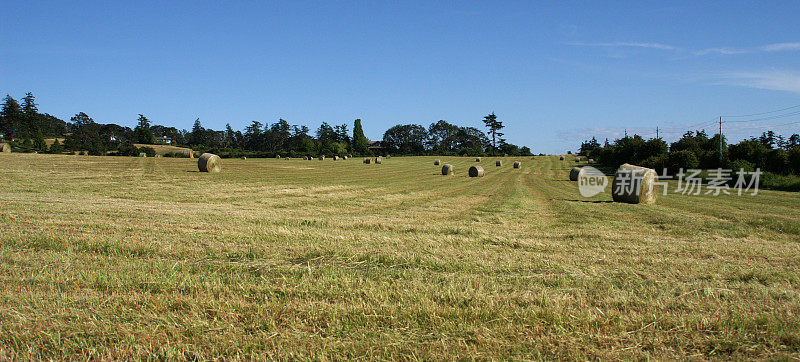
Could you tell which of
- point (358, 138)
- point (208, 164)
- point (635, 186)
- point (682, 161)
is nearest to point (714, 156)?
point (682, 161)

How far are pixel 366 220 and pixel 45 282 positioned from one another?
6625mm

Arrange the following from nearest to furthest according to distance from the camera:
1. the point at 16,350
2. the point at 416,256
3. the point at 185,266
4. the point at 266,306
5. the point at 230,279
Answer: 1. the point at 16,350
2. the point at 266,306
3. the point at 230,279
4. the point at 185,266
5. the point at 416,256

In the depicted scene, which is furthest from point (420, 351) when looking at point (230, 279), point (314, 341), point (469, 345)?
point (230, 279)

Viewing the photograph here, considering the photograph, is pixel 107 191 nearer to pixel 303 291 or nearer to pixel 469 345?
pixel 303 291

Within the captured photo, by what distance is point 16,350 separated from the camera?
3.10 m

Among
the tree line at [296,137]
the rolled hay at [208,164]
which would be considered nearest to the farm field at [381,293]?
the rolled hay at [208,164]

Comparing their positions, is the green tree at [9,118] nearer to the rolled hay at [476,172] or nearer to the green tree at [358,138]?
the green tree at [358,138]

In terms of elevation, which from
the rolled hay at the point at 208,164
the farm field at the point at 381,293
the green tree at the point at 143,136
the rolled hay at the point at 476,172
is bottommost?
the farm field at the point at 381,293

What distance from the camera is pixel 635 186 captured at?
1861cm

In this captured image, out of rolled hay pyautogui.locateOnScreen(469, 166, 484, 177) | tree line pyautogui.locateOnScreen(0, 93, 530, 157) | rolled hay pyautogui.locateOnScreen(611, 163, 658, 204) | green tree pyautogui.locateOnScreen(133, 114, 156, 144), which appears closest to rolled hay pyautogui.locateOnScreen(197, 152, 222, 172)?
rolled hay pyautogui.locateOnScreen(469, 166, 484, 177)

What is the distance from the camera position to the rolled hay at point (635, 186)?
731 inches

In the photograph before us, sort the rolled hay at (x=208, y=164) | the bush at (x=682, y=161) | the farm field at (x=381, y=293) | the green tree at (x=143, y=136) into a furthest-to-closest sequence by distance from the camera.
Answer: the green tree at (x=143, y=136), the bush at (x=682, y=161), the rolled hay at (x=208, y=164), the farm field at (x=381, y=293)

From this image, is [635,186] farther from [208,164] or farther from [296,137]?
[296,137]

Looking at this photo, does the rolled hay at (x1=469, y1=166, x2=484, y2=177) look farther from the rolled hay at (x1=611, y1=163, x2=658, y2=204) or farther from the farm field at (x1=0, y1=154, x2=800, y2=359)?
the farm field at (x1=0, y1=154, x2=800, y2=359)
